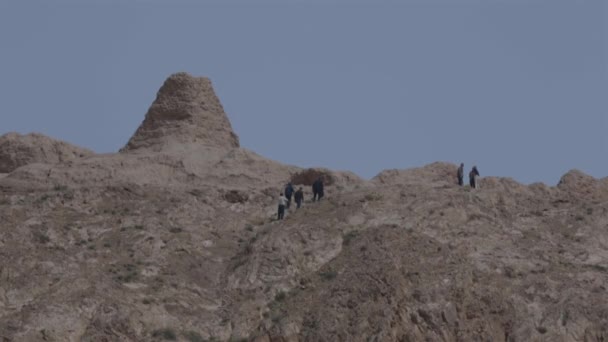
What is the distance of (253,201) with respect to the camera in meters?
48.1

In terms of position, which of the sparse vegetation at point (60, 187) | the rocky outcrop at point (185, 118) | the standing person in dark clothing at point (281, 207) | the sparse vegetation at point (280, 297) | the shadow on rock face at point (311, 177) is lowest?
the sparse vegetation at point (280, 297)

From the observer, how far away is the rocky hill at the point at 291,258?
1550 inches

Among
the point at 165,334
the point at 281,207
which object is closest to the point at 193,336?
the point at 165,334

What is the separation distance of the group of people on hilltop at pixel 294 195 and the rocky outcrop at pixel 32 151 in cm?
971

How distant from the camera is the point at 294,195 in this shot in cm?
4722

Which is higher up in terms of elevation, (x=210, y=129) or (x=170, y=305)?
(x=210, y=129)

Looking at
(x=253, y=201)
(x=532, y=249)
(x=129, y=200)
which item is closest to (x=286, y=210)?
(x=253, y=201)

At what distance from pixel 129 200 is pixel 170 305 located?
21.5 ft

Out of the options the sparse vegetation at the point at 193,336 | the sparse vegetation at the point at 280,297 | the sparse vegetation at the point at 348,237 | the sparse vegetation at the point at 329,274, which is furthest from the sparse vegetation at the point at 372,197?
the sparse vegetation at the point at 193,336

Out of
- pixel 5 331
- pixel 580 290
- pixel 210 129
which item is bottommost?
pixel 5 331

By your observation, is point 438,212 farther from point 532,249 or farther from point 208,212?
point 208,212

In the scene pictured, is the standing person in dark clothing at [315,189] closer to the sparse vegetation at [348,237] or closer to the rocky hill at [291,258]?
the rocky hill at [291,258]

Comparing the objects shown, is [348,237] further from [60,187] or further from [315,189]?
[60,187]

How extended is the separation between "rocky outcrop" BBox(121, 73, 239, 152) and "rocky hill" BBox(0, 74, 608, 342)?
107 inches
